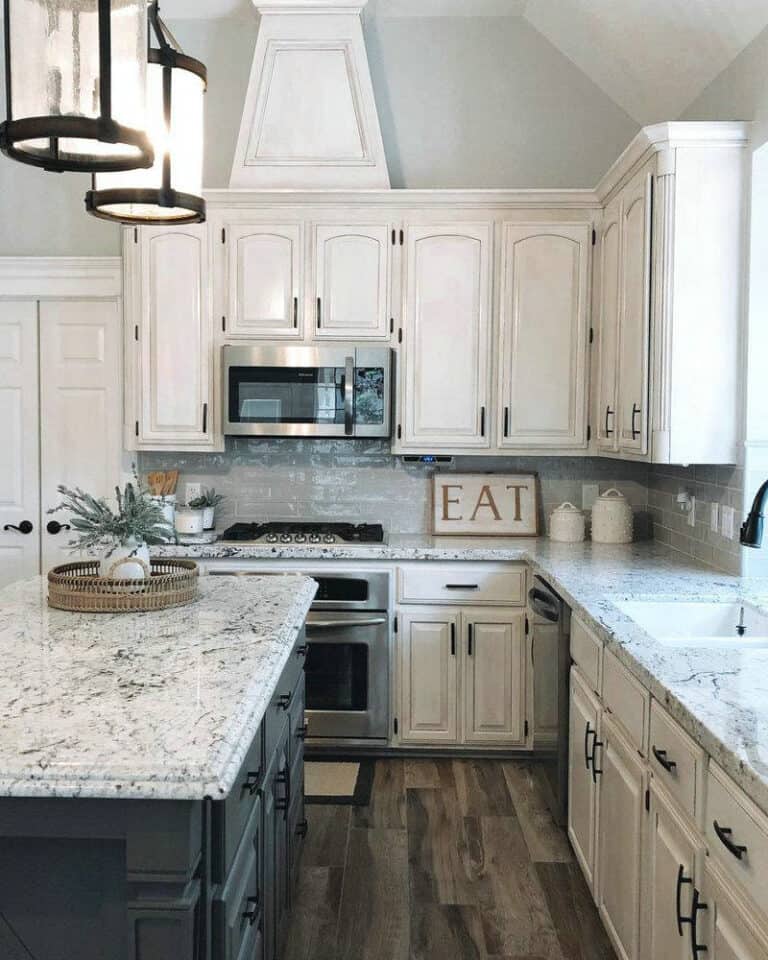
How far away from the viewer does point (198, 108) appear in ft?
7.51

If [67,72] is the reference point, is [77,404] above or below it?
below

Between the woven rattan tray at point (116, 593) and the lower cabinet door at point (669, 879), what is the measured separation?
1.35 meters

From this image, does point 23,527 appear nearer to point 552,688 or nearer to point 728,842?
point 552,688

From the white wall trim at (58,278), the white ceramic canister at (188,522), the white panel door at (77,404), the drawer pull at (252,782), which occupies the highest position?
the white wall trim at (58,278)

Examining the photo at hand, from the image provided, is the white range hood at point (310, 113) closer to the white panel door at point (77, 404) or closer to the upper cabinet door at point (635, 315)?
the white panel door at point (77, 404)

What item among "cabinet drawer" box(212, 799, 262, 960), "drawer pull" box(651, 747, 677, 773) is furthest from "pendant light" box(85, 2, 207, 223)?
"drawer pull" box(651, 747, 677, 773)

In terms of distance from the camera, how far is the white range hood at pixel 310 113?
4324 mm

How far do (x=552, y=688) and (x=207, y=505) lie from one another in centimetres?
196

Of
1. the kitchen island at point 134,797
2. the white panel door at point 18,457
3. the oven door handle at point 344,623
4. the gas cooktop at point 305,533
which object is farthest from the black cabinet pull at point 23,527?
the kitchen island at point 134,797

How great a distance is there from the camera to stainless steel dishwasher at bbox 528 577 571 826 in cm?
326

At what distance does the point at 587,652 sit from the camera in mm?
2893

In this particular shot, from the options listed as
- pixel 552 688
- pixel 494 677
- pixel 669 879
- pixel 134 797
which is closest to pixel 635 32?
pixel 552 688

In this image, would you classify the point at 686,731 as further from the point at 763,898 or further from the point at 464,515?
the point at 464,515

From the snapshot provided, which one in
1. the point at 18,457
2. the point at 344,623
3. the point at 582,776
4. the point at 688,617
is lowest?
the point at 582,776
